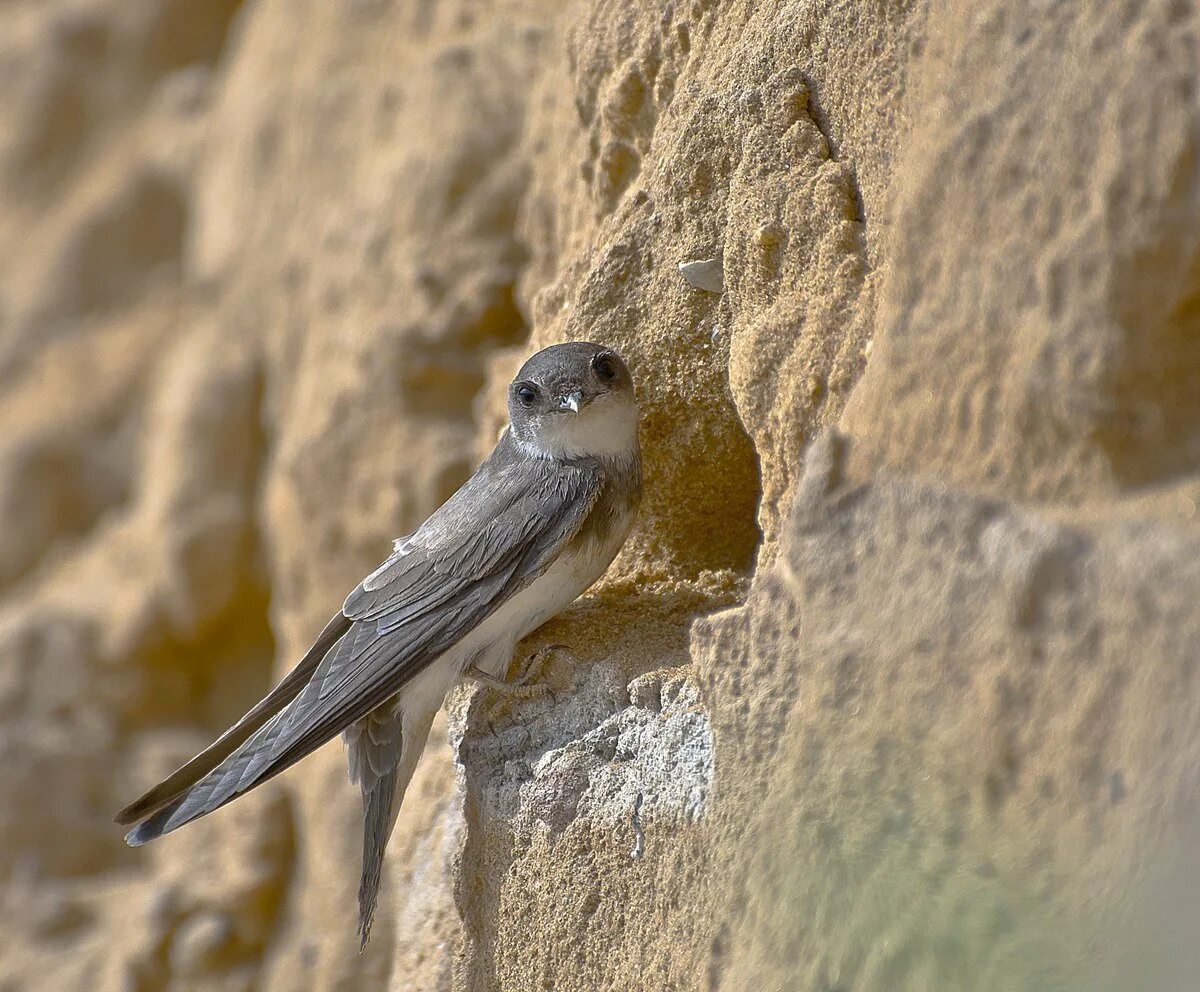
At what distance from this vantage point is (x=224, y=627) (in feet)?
13.1

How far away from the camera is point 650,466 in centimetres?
257

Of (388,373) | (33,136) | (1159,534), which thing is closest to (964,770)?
(1159,534)

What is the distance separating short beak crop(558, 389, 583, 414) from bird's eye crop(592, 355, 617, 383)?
52 millimetres

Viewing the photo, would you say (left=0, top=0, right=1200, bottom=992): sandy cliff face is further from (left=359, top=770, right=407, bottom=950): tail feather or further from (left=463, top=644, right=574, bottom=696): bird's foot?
(left=359, top=770, right=407, bottom=950): tail feather

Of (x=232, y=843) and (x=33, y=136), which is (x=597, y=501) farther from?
(x=33, y=136)

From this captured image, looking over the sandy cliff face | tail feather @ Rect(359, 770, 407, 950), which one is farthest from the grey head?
tail feather @ Rect(359, 770, 407, 950)

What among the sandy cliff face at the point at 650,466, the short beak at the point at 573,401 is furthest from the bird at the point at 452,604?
the sandy cliff face at the point at 650,466

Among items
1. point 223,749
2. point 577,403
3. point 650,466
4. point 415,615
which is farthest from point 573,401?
point 223,749

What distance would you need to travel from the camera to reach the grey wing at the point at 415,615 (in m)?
2.22

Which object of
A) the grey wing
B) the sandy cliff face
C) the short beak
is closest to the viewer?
the sandy cliff face

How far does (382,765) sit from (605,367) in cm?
73

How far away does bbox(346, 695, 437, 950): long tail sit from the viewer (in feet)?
7.70

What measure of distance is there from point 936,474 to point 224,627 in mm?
2815

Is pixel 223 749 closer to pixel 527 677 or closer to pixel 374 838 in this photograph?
pixel 374 838
